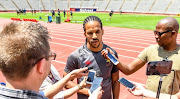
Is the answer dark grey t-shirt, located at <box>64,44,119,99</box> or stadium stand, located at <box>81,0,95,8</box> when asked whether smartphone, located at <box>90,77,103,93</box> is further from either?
stadium stand, located at <box>81,0,95,8</box>

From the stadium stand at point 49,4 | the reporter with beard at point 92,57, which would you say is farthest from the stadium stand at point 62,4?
the reporter with beard at point 92,57

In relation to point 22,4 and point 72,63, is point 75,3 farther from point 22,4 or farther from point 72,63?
point 72,63

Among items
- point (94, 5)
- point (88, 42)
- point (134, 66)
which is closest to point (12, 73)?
point (88, 42)

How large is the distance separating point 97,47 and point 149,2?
54458mm

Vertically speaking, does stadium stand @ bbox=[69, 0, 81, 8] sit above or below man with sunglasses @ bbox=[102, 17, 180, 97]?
above

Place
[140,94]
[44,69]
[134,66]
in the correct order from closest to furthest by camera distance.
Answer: [44,69], [140,94], [134,66]

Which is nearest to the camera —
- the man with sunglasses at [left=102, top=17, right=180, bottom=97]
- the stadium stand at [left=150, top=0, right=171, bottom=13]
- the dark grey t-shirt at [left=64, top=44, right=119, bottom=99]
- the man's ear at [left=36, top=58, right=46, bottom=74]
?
the man's ear at [left=36, top=58, right=46, bottom=74]

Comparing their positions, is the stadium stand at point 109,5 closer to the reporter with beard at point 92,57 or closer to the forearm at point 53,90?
the reporter with beard at point 92,57

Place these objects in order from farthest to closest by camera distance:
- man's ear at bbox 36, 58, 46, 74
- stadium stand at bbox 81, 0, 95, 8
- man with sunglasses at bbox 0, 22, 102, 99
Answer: stadium stand at bbox 81, 0, 95, 8 < man's ear at bbox 36, 58, 46, 74 < man with sunglasses at bbox 0, 22, 102, 99

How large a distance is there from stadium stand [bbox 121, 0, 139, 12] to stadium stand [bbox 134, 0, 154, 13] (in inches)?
66.8

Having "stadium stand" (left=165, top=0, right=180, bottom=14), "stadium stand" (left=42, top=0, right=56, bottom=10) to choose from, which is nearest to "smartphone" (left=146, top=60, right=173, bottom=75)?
"stadium stand" (left=165, top=0, right=180, bottom=14)

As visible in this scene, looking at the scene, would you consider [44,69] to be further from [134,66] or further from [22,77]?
[134,66]

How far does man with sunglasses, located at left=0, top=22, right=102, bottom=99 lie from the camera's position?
103cm

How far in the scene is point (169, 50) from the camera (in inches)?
89.0
